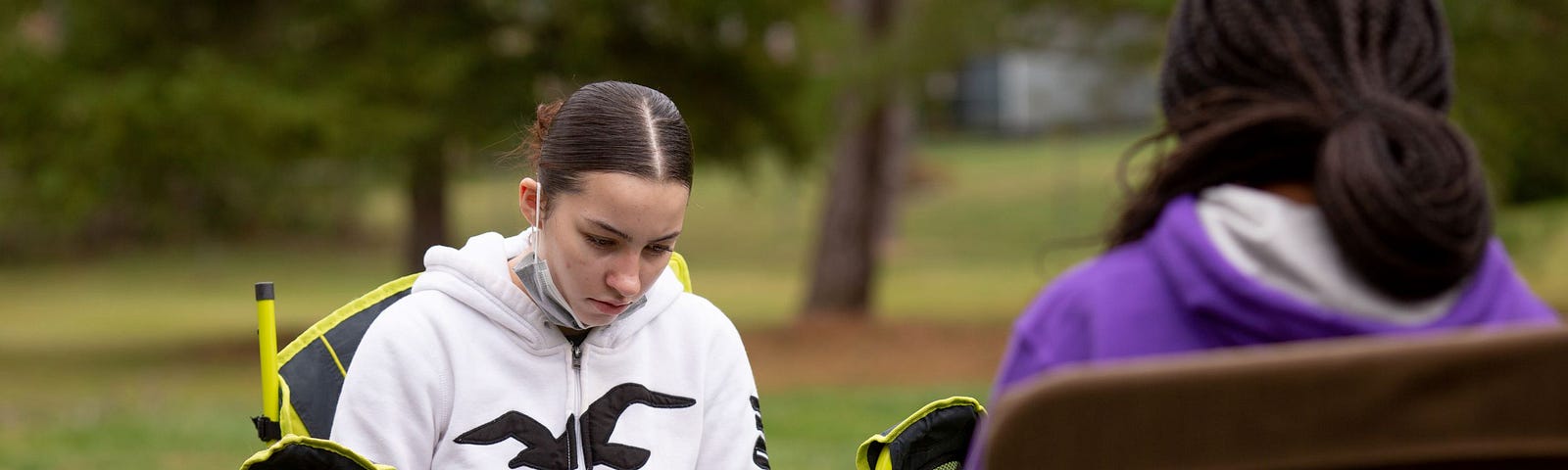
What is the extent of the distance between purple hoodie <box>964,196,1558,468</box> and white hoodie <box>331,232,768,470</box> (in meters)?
1.28

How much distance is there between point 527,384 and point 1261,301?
1.59 metres

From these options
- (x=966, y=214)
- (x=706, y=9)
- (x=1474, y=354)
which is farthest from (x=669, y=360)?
(x=966, y=214)

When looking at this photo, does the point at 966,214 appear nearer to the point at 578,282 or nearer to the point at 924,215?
the point at 924,215

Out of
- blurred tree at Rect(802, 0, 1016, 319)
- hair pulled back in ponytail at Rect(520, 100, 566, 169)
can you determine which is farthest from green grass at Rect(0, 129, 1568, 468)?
hair pulled back in ponytail at Rect(520, 100, 566, 169)

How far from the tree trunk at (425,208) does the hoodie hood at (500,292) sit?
34.8ft

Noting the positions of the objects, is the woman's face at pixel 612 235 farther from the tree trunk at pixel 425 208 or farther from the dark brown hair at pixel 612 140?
the tree trunk at pixel 425 208

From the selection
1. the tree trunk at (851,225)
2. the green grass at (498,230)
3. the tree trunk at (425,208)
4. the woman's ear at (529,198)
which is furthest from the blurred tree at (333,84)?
the woman's ear at (529,198)

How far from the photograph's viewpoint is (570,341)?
298cm

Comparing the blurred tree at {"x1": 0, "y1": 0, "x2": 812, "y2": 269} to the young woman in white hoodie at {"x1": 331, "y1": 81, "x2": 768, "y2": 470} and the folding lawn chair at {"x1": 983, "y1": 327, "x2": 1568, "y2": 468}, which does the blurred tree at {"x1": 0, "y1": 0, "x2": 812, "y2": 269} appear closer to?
the young woman in white hoodie at {"x1": 331, "y1": 81, "x2": 768, "y2": 470}

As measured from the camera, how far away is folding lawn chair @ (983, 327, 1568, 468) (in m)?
1.44

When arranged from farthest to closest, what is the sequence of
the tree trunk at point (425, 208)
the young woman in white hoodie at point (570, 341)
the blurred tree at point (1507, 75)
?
1. the tree trunk at point (425, 208)
2. the blurred tree at point (1507, 75)
3. the young woman in white hoodie at point (570, 341)

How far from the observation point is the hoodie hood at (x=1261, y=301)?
5.38 feet

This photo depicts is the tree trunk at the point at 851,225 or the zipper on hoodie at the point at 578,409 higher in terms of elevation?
the zipper on hoodie at the point at 578,409

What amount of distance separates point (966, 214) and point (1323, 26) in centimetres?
3301
